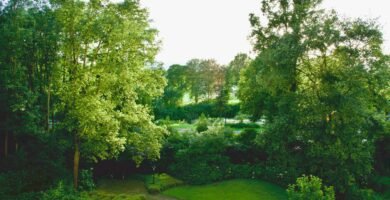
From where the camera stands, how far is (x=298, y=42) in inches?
805

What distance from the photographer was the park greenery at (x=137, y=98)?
1948 centimetres

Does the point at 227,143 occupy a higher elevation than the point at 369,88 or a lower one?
lower

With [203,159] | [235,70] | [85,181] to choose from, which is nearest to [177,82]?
[235,70]

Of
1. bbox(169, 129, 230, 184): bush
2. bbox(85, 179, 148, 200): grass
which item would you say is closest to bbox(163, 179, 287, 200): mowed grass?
bbox(169, 129, 230, 184): bush

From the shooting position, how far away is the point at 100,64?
20234 millimetres

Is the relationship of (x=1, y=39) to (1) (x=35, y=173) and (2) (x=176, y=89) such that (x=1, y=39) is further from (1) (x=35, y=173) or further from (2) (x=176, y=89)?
(2) (x=176, y=89)

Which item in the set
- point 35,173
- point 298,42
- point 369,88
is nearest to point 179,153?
point 35,173

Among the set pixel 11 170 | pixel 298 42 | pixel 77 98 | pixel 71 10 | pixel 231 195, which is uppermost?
pixel 71 10

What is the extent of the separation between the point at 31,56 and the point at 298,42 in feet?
57.5

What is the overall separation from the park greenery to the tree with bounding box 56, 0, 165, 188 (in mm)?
68

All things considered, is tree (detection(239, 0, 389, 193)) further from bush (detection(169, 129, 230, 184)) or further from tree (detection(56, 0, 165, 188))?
tree (detection(56, 0, 165, 188))

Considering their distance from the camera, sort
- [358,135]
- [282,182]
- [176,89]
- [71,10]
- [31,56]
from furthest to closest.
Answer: [176,89] → [282,182] → [31,56] → [358,135] → [71,10]

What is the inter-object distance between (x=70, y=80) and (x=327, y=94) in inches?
606

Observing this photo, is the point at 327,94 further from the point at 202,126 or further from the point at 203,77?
the point at 203,77
